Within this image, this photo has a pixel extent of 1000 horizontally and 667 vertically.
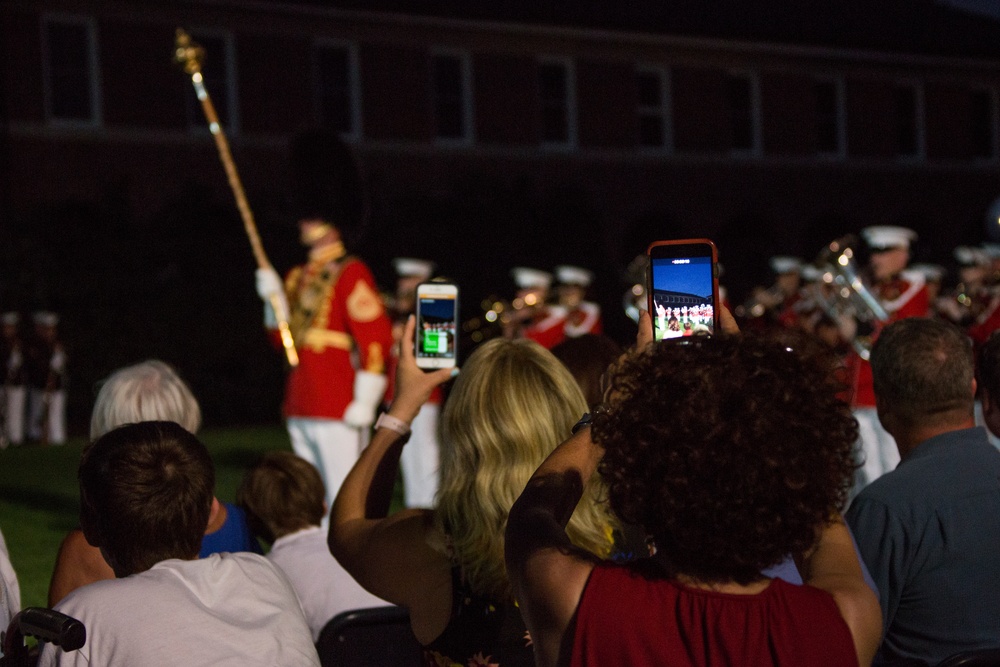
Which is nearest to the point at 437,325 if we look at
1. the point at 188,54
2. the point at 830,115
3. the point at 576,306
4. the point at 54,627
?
the point at 54,627

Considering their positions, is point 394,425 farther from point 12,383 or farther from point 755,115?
point 755,115

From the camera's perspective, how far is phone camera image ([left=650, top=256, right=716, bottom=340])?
8.05 ft

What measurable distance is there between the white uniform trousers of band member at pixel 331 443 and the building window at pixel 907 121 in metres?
25.9

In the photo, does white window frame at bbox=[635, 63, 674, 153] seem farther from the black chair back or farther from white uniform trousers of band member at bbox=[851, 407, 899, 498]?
the black chair back

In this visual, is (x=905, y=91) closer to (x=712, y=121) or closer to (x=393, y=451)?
(x=712, y=121)

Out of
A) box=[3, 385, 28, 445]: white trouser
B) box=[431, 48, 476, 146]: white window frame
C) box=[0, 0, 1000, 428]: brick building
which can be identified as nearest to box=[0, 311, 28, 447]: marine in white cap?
box=[3, 385, 28, 445]: white trouser

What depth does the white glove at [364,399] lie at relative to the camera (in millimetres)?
6633

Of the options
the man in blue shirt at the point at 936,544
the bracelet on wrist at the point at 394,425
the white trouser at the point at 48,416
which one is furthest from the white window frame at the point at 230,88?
the man in blue shirt at the point at 936,544

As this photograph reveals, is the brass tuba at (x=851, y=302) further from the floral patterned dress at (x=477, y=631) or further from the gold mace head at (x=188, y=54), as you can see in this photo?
the floral patterned dress at (x=477, y=631)

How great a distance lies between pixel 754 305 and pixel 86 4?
1192 centimetres

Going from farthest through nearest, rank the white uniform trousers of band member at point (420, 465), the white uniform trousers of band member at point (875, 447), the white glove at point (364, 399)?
1. the white uniform trousers of band member at point (420, 465)
2. the white uniform trousers of band member at point (875, 447)
3. the white glove at point (364, 399)

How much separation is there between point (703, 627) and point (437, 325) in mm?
1638

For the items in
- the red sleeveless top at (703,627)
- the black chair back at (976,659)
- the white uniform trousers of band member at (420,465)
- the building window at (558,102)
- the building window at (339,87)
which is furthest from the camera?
the building window at (558,102)

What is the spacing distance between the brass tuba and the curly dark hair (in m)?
7.51
